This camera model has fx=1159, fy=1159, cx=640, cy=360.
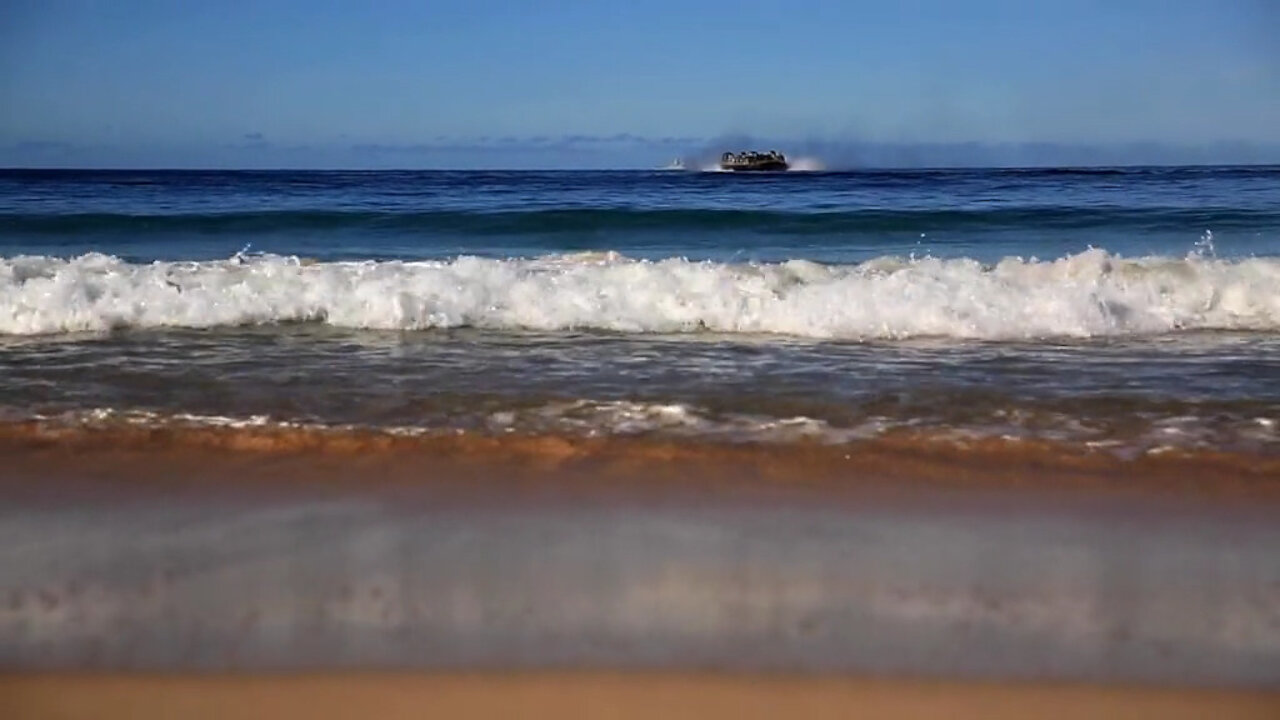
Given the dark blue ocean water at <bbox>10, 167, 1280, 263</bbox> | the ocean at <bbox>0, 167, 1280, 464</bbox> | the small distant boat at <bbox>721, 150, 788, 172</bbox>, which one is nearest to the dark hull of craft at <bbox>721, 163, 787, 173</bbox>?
the small distant boat at <bbox>721, 150, 788, 172</bbox>

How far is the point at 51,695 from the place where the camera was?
276cm

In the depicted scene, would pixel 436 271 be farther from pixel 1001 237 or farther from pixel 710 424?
pixel 1001 237

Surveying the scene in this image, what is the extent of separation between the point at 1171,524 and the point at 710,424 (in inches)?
78.7

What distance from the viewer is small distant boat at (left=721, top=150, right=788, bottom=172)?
158 feet

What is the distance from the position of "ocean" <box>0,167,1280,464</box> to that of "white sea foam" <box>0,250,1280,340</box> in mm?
25

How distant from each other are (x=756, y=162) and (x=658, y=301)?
40569 mm

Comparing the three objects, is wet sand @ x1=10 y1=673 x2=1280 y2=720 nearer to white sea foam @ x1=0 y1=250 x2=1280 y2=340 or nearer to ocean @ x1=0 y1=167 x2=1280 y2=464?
ocean @ x1=0 y1=167 x2=1280 y2=464

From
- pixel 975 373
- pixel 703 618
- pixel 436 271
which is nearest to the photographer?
pixel 703 618

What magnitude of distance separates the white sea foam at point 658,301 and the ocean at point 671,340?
25 mm

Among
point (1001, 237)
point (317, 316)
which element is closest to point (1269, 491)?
point (317, 316)

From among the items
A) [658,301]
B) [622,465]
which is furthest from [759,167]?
[622,465]

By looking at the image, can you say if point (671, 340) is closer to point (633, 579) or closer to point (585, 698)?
point (633, 579)

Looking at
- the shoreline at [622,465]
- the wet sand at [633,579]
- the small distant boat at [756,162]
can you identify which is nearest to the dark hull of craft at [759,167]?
the small distant boat at [756,162]

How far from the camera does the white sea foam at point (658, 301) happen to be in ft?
27.0
